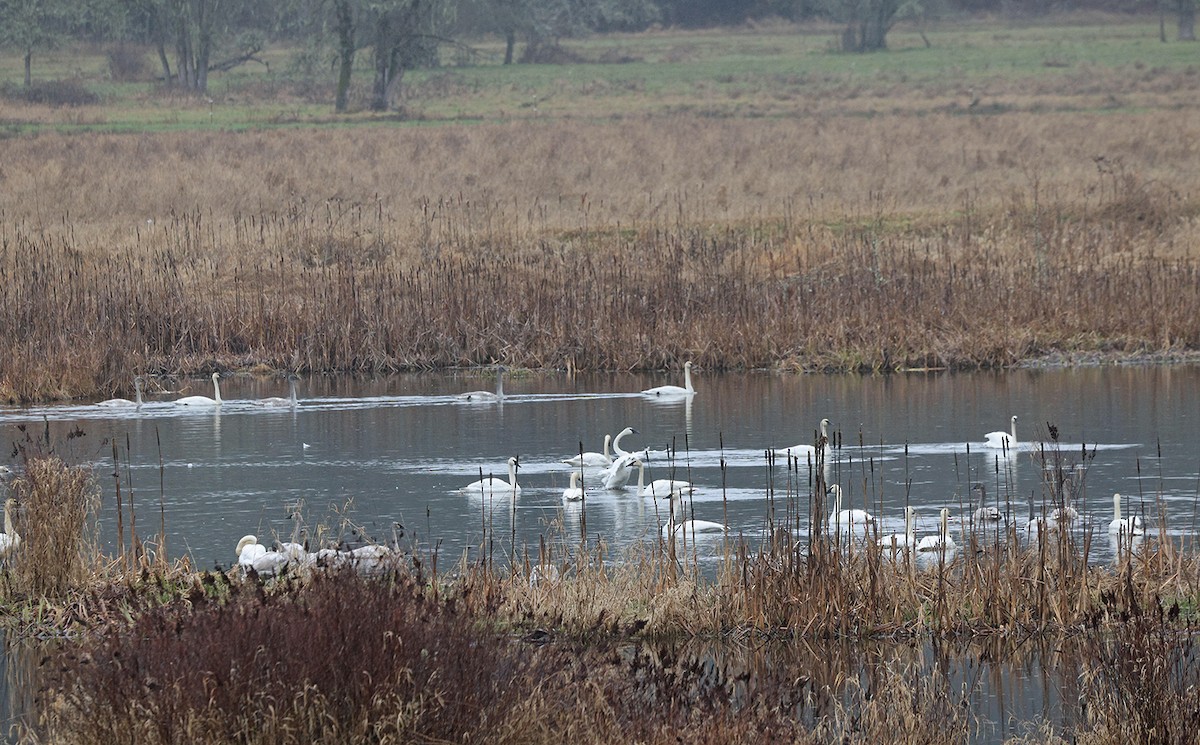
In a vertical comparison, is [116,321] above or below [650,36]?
below

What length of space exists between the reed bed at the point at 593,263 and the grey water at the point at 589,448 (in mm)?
692

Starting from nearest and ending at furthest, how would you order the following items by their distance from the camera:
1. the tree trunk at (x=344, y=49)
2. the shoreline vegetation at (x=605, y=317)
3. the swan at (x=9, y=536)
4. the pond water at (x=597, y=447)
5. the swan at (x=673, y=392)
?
the shoreline vegetation at (x=605, y=317) → the swan at (x=9, y=536) → the pond water at (x=597, y=447) → the swan at (x=673, y=392) → the tree trunk at (x=344, y=49)

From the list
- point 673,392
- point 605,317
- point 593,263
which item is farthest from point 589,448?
point 593,263

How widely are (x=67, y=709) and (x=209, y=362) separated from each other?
746 inches

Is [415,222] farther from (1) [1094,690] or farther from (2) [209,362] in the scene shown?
(1) [1094,690]

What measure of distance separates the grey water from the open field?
31.2 inches

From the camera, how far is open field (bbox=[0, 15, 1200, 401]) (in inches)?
989

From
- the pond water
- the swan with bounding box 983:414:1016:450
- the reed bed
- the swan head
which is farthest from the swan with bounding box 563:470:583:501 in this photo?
the reed bed

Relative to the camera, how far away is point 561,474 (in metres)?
17.4

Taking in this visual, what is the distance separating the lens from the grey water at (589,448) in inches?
551

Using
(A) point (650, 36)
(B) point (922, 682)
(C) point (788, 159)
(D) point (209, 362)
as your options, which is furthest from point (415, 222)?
(A) point (650, 36)

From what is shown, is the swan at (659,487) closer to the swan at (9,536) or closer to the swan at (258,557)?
the swan at (258,557)

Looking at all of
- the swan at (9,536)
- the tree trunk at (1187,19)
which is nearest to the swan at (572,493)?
the swan at (9,536)

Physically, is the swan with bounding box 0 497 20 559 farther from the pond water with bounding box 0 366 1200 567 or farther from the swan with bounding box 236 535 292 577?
the swan with bounding box 236 535 292 577
